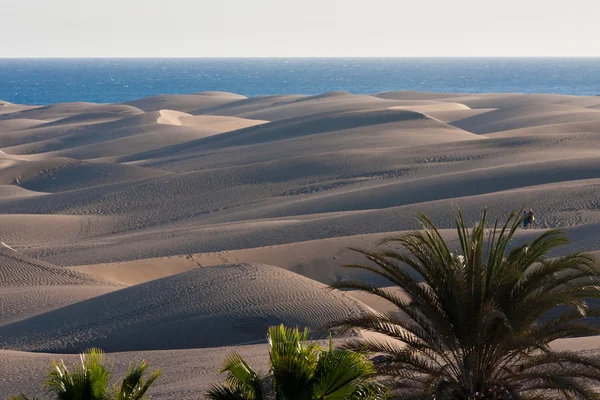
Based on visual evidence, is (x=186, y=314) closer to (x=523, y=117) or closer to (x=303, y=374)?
(x=303, y=374)

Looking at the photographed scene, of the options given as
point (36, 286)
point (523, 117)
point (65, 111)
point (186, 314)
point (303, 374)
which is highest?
point (303, 374)

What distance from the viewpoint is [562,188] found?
84.1 feet

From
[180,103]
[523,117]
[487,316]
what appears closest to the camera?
[487,316]

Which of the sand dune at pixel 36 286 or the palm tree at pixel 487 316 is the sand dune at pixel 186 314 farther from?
the palm tree at pixel 487 316

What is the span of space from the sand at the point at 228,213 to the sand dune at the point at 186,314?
4cm

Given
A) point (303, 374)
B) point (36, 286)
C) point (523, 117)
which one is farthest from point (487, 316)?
point (523, 117)

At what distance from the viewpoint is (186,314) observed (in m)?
15.3

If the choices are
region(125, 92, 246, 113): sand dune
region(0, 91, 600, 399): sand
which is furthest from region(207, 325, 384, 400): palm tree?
region(125, 92, 246, 113): sand dune

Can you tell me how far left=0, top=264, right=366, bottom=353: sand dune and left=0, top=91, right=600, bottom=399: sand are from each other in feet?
0.12

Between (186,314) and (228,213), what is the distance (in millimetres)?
14024

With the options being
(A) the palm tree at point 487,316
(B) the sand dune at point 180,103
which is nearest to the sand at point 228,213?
(A) the palm tree at point 487,316

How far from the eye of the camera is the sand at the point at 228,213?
14961 millimetres

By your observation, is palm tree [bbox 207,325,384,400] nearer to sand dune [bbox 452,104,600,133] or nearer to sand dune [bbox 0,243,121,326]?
sand dune [bbox 0,243,121,326]

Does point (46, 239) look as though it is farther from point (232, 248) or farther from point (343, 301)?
point (343, 301)
